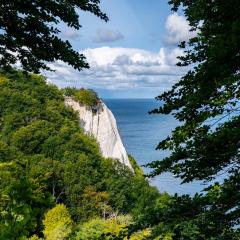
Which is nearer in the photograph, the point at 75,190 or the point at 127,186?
the point at 75,190

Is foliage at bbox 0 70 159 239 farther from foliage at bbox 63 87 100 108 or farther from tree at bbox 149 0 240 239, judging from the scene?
tree at bbox 149 0 240 239

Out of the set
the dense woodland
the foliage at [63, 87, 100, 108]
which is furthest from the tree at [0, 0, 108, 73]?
the foliage at [63, 87, 100, 108]

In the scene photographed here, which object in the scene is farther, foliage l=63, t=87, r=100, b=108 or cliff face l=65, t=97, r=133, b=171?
cliff face l=65, t=97, r=133, b=171

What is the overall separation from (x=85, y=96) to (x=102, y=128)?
6.95 meters

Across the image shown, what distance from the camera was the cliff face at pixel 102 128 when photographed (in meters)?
75.4

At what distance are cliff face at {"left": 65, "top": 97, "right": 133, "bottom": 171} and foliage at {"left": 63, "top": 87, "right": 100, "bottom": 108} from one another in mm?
854

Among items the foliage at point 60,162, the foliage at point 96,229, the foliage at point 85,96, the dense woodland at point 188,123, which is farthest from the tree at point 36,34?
the foliage at point 85,96

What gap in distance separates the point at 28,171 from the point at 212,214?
Result: 43.3 m

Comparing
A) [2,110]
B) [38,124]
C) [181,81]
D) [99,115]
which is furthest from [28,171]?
[181,81]

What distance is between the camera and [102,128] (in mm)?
77625

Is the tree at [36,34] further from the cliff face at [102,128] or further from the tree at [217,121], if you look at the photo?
the cliff face at [102,128]

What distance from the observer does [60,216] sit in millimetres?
43906

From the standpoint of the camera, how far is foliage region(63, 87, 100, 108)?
74.9 metres

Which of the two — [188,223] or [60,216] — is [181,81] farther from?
[60,216]
